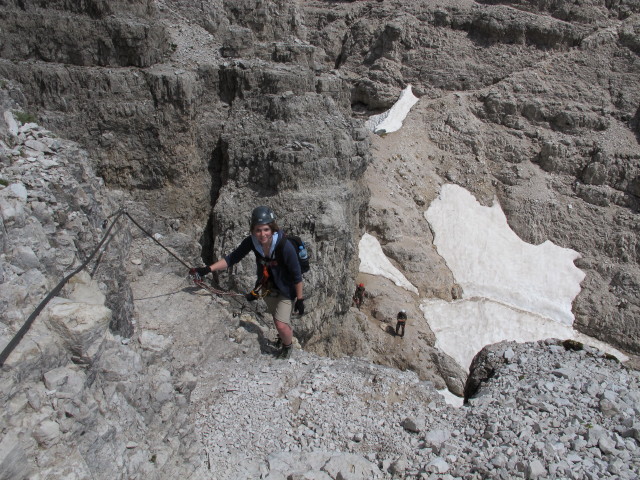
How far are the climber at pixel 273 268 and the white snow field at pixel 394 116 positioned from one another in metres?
19.0

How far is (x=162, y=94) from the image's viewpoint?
37.4ft

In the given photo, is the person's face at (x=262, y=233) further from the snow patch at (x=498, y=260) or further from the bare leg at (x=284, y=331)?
the snow patch at (x=498, y=260)

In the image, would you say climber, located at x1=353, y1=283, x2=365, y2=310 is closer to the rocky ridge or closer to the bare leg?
the rocky ridge

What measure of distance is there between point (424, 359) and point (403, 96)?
16699 mm

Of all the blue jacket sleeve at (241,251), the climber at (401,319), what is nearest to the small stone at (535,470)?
the blue jacket sleeve at (241,251)

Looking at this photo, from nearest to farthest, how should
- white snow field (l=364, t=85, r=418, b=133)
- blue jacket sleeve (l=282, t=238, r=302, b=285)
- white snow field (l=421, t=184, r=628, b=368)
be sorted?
blue jacket sleeve (l=282, t=238, r=302, b=285)
white snow field (l=421, t=184, r=628, b=368)
white snow field (l=364, t=85, r=418, b=133)

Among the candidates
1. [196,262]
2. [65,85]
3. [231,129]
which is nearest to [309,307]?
[196,262]

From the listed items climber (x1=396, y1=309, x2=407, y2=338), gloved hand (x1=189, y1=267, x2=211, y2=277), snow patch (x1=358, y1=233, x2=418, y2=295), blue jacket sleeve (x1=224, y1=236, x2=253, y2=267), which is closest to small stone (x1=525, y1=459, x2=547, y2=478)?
blue jacket sleeve (x1=224, y1=236, x2=253, y2=267)

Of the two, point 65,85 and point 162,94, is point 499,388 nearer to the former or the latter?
point 162,94

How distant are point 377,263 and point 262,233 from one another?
13.6 meters

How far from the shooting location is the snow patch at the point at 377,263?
19.3 meters

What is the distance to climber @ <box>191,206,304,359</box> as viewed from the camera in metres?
6.62

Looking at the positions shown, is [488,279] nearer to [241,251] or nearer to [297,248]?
[297,248]

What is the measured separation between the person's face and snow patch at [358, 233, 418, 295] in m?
13.0
